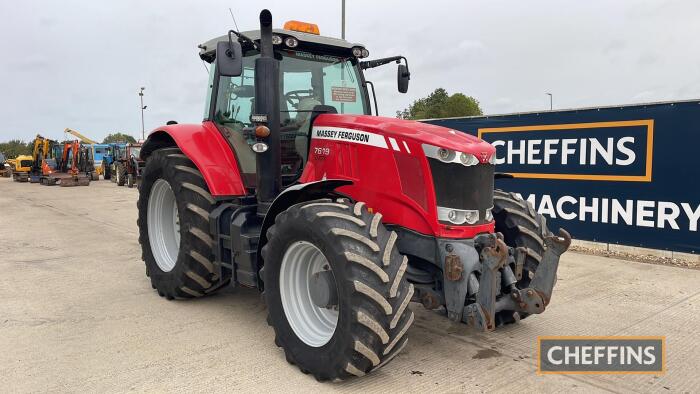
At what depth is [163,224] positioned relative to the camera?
5.54 metres

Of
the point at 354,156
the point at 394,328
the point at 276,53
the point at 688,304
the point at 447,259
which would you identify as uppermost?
the point at 276,53

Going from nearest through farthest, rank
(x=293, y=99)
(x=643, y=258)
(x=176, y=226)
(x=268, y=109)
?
1. (x=268, y=109)
2. (x=293, y=99)
3. (x=176, y=226)
4. (x=643, y=258)

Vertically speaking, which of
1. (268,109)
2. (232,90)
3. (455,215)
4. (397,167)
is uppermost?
(232,90)

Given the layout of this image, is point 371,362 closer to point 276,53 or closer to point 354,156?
point 354,156

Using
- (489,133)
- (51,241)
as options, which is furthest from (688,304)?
(51,241)

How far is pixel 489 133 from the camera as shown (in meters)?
8.88

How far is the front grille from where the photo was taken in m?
3.42

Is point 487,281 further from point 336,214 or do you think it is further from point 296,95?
point 296,95

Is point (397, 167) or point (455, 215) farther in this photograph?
point (397, 167)

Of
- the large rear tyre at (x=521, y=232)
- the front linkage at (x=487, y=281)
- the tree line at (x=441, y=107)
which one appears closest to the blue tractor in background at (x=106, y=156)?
the tree line at (x=441, y=107)

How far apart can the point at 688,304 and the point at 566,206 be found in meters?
2.96

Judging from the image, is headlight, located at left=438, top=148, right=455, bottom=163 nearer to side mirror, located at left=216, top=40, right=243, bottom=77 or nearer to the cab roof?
side mirror, located at left=216, top=40, right=243, bottom=77

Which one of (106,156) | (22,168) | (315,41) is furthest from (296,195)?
(22,168)

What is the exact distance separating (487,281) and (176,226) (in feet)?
11.8
